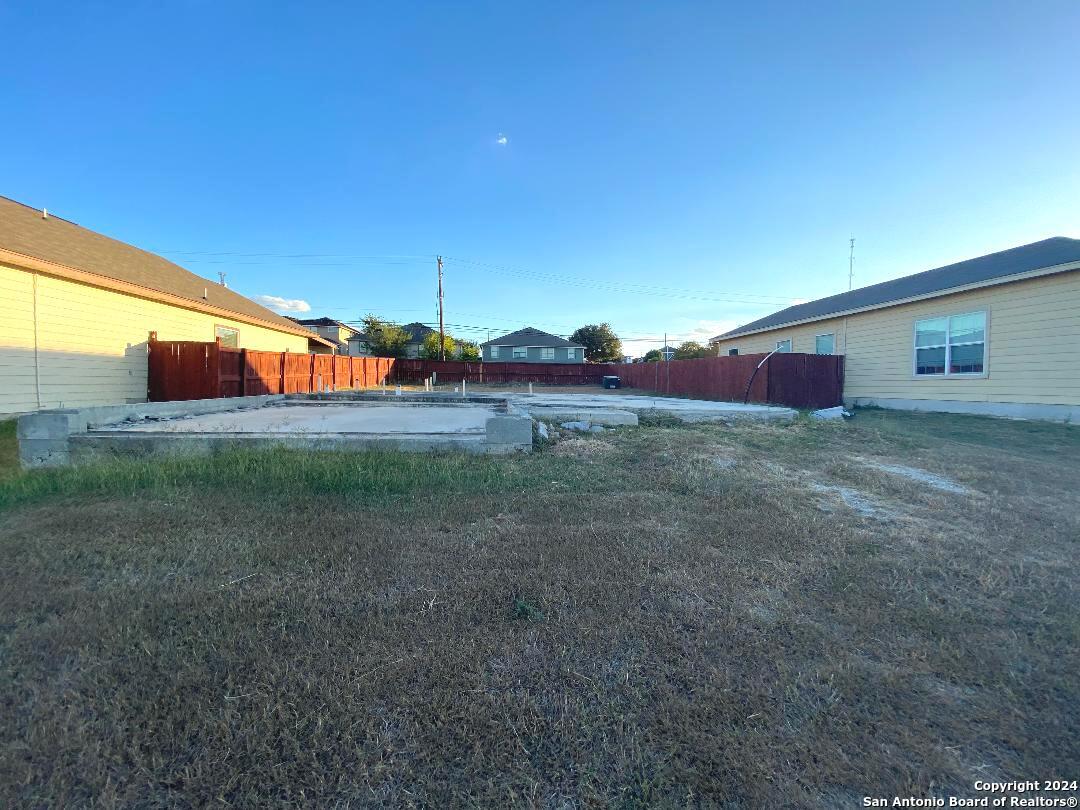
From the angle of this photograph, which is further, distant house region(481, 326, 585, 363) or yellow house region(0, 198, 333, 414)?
distant house region(481, 326, 585, 363)

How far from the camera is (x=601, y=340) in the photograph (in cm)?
5131

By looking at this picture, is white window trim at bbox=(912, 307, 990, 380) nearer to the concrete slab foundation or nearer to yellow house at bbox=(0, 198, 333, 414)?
the concrete slab foundation

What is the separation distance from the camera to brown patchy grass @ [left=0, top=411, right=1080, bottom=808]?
1.42 meters

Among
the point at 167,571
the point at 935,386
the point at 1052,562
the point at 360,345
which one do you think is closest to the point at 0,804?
the point at 167,571

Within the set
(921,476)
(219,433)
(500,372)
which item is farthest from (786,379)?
(500,372)

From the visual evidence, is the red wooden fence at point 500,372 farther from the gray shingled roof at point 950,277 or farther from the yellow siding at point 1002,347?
the yellow siding at point 1002,347

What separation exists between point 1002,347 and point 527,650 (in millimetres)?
14259

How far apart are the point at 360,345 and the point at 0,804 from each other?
44.1 m

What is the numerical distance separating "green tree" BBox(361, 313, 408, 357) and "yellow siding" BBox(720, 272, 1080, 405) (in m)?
30.0

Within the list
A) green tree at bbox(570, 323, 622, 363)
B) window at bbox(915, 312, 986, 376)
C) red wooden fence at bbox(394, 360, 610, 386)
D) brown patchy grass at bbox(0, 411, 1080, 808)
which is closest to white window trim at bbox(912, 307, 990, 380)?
window at bbox(915, 312, 986, 376)

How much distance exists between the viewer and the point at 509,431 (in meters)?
5.94

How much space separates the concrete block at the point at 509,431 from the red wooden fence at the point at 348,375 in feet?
31.7

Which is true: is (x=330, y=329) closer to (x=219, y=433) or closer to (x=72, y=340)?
(x=72, y=340)

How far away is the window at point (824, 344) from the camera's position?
16.3 m
